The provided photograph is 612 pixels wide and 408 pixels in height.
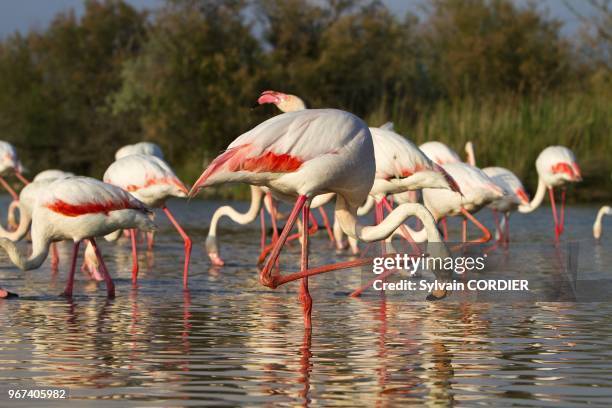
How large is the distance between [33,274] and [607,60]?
2695 cm

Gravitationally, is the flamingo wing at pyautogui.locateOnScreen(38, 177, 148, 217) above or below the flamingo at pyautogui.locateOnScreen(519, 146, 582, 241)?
below

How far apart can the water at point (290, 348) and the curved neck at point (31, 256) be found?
0.80ft

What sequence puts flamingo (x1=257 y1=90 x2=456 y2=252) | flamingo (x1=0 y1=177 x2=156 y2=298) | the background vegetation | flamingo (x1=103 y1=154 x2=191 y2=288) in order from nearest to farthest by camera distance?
flamingo (x1=0 y1=177 x2=156 y2=298) → flamingo (x1=257 y1=90 x2=456 y2=252) → flamingo (x1=103 y1=154 x2=191 y2=288) → the background vegetation

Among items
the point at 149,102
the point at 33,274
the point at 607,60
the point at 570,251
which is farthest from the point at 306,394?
the point at 149,102

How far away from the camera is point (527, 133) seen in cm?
2481

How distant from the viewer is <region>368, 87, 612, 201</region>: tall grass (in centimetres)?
2431

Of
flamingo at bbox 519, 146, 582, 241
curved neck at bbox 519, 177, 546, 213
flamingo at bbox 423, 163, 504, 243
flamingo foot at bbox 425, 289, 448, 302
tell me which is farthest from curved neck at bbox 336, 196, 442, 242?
flamingo at bbox 519, 146, 582, 241

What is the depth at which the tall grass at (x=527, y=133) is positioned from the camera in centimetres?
2431

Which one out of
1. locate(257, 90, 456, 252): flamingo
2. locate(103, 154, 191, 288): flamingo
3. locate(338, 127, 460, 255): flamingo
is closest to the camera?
locate(257, 90, 456, 252): flamingo

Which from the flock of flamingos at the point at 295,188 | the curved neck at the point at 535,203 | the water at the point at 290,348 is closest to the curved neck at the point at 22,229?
the flock of flamingos at the point at 295,188

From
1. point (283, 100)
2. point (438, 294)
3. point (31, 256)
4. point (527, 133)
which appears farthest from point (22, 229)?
point (527, 133)

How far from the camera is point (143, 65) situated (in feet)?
139

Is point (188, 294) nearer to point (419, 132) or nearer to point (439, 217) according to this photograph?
point (439, 217)

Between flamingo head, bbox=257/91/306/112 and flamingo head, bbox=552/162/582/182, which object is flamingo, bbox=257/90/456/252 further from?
flamingo head, bbox=552/162/582/182
